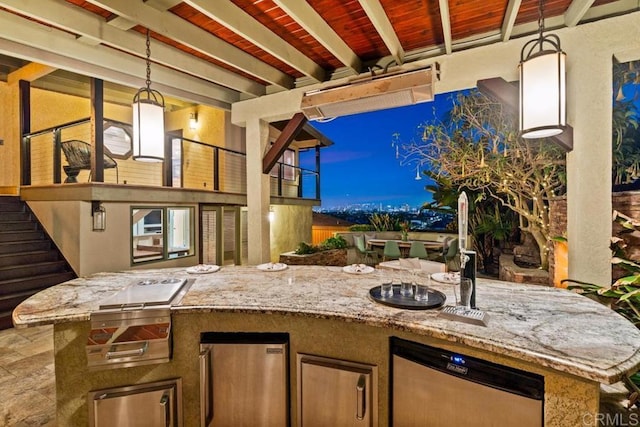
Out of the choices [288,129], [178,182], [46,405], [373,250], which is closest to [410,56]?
[288,129]

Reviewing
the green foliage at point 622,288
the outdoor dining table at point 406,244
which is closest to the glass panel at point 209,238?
the outdoor dining table at point 406,244

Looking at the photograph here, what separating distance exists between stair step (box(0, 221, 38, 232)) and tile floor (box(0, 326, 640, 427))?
2436 millimetres

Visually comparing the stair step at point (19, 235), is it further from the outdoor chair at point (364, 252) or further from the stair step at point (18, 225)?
Answer: the outdoor chair at point (364, 252)

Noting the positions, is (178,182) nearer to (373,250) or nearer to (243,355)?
(373,250)

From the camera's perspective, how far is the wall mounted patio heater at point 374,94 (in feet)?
8.39

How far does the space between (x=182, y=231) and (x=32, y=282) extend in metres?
2.61

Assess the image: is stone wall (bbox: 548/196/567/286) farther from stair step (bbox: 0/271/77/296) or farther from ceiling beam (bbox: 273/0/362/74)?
stair step (bbox: 0/271/77/296)

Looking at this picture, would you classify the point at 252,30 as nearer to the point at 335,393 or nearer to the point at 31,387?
the point at 335,393

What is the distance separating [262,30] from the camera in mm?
3107

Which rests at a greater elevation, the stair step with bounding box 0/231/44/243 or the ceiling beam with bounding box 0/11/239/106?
the ceiling beam with bounding box 0/11/239/106

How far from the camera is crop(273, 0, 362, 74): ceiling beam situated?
2617 mm

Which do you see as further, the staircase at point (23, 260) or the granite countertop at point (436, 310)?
the staircase at point (23, 260)

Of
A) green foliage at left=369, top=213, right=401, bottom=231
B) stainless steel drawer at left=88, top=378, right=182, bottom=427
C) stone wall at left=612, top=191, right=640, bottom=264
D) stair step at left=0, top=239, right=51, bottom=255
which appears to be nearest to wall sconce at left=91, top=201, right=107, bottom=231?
stair step at left=0, top=239, right=51, bottom=255

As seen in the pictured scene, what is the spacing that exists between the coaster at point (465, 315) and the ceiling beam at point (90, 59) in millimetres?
4248
